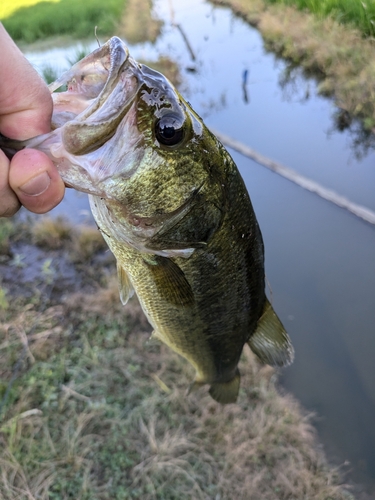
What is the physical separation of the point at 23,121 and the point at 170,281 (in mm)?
769

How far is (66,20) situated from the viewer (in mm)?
16234

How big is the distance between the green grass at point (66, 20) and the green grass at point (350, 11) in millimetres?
8107

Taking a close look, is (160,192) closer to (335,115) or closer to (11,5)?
(335,115)

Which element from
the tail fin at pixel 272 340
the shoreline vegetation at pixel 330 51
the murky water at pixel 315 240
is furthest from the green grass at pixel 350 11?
the tail fin at pixel 272 340

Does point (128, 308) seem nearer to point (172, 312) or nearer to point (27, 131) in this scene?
point (172, 312)

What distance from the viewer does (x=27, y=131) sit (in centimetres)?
108

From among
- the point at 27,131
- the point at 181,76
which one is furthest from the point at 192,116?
the point at 181,76

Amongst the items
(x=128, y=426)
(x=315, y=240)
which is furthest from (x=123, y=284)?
(x=315, y=240)

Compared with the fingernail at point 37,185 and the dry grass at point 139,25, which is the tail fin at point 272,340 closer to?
the fingernail at point 37,185

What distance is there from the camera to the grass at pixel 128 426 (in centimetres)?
263

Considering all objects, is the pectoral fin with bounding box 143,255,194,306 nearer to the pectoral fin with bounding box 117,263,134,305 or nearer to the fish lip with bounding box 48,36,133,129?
the pectoral fin with bounding box 117,263,134,305

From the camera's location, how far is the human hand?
1024 millimetres

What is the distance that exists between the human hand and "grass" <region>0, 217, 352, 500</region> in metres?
2.26

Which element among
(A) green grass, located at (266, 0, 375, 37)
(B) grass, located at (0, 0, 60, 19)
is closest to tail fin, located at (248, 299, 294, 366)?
(A) green grass, located at (266, 0, 375, 37)
